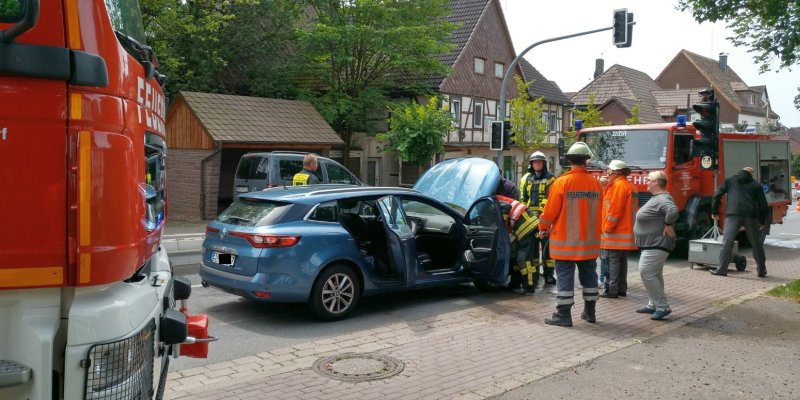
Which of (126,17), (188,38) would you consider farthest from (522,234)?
(188,38)

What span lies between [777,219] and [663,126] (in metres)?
5.24

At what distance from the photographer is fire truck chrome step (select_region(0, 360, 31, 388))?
7.72ft

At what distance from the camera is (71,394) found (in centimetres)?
247

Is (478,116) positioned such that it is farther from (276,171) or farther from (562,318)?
(562,318)

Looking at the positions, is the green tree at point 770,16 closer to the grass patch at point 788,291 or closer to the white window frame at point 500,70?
the grass patch at point 788,291

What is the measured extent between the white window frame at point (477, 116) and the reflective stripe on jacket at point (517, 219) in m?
24.4

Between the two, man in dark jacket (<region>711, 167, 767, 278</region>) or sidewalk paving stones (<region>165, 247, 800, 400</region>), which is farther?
man in dark jacket (<region>711, 167, 767, 278</region>)

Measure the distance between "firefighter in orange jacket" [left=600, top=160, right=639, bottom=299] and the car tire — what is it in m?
3.40

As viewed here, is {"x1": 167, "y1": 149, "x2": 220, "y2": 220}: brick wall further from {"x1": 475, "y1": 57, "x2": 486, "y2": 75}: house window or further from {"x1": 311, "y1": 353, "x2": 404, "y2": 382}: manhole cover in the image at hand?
{"x1": 475, "y1": 57, "x2": 486, "y2": 75}: house window

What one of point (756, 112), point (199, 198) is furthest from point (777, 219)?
point (756, 112)

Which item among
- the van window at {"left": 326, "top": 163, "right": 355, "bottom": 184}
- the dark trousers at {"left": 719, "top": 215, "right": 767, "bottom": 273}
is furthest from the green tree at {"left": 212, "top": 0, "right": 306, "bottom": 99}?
the dark trousers at {"left": 719, "top": 215, "right": 767, "bottom": 273}

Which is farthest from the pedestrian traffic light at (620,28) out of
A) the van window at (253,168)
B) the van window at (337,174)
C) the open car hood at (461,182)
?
the van window at (253,168)

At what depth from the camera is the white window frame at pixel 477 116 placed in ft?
107

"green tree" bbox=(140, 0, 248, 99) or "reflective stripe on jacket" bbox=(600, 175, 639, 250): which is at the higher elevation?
"green tree" bbox=(140, 0, 248, 99)
